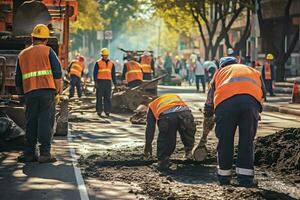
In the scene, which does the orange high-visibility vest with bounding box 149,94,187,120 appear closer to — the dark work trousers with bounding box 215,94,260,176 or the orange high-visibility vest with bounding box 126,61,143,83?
the dark work trousers with bounding box 215,94,260,176

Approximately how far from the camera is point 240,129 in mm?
7660

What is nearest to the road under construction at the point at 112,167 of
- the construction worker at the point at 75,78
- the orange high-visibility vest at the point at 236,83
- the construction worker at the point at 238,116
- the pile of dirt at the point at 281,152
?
the pile of dirt at the point at 281,152

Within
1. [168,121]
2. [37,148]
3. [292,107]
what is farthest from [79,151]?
[292,107]

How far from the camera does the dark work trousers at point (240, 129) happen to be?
7.60m

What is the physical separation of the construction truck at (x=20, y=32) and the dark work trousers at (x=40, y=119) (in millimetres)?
1415

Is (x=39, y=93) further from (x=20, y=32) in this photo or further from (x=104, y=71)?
(x=104, y=71)

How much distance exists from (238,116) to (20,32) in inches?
295

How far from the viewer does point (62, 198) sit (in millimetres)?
7004

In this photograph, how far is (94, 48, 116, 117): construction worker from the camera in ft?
57.7

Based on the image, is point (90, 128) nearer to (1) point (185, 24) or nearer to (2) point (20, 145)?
(2) point (20, 145)

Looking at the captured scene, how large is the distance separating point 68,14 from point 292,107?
7.95 m

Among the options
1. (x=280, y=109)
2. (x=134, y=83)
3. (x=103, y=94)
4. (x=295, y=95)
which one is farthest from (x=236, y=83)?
(x=295, y=95)

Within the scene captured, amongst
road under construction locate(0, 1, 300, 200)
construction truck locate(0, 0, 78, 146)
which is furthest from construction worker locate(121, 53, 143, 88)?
road under construction locate(0, 1, 300, 200)

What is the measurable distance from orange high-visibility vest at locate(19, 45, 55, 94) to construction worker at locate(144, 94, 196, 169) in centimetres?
164
